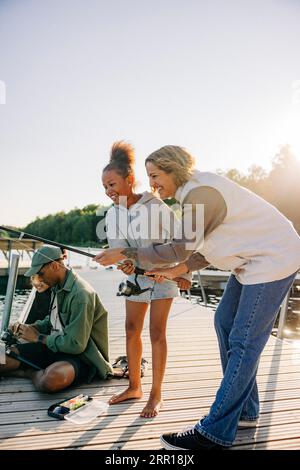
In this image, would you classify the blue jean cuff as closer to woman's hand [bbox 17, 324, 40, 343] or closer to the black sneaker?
the black sneaker

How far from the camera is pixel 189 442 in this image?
206 centimetres

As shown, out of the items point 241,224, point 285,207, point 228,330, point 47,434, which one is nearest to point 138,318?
point 228,330

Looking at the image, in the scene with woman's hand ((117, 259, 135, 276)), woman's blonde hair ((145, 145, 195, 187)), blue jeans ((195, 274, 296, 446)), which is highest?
woman's blonde hair ((145, 145, 195, 187))

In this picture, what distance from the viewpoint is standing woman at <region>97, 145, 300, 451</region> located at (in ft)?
6.66

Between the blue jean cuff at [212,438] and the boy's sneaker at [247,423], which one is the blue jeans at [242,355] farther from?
the boy's sneaker at [247,423]

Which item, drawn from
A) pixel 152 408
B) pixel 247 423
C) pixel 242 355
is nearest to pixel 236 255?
pixel 242 355

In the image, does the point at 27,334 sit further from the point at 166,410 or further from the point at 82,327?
the point at 166,410

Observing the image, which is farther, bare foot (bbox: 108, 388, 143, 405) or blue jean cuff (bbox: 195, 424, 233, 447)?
bare foot (bbox: 108, 388, 143, 405)

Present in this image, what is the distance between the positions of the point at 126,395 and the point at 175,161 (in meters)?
1.69

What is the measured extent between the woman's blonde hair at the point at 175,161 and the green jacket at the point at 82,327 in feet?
4.38

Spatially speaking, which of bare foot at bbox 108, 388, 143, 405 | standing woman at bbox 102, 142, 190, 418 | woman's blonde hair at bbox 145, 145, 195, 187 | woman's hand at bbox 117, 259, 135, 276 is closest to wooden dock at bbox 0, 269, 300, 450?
bare foot at bbox 108, 388, 143, 405

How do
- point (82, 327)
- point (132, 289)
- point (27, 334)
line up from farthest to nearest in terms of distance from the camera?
point (27, 334), point (82, 327), point (132, 289)

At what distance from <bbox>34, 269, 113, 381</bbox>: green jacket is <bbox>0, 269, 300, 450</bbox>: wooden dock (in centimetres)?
21

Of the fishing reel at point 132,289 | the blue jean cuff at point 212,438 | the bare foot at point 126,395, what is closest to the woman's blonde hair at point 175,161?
the fishing reel at point 132,289
